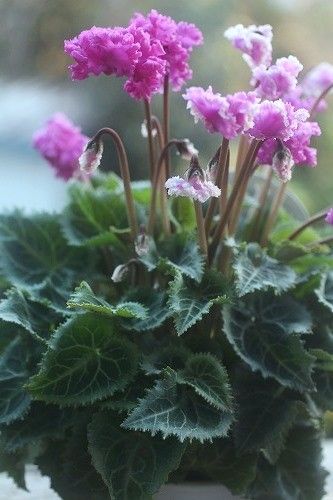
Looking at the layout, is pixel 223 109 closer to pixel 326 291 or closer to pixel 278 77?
pixel 278 77

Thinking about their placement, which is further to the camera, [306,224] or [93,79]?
[93,79]

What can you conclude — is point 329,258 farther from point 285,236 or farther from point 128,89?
point 128,89

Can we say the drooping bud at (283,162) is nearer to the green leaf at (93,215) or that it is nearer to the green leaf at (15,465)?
the green leaf at (93,215)

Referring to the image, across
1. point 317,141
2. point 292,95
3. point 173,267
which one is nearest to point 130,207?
point 173,267

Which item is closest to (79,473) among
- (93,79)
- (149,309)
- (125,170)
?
(149,309)

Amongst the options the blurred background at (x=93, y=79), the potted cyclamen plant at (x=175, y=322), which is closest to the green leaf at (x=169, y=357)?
the potted cyclamen plant at (x=175, y=322)

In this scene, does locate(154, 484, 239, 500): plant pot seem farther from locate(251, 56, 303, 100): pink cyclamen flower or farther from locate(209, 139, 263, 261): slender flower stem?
locate(251, 56, 303, 100): pink cyclamen flower
